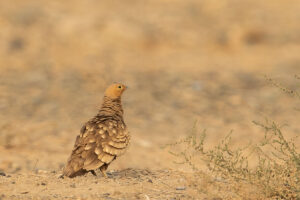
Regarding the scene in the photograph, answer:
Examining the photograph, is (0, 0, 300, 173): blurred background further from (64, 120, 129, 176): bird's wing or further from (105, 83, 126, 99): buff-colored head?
(64, 120, 129, 176): bird's wing

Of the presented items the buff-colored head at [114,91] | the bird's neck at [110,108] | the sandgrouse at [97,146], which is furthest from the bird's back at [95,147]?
the buff-colored head at [114,91]

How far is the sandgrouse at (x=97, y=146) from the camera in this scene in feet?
19.0

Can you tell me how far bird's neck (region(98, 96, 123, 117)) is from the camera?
21.3 feet

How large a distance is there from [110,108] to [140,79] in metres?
6.76

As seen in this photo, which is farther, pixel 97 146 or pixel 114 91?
pixel 114 91

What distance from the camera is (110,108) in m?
6.54

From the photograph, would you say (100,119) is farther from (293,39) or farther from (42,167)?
(293,39)

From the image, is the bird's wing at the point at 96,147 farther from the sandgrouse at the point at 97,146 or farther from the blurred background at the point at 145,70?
the blurred background at the point at 145,70

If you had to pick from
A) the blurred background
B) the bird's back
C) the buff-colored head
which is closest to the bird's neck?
the buff-colored head

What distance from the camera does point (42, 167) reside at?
8070 mm

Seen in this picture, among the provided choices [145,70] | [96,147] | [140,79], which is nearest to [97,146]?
[96,147]

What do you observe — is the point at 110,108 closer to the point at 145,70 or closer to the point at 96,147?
the point at 96,147

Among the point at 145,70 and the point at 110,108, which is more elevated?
the point at 145,70

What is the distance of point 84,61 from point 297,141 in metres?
6.24
